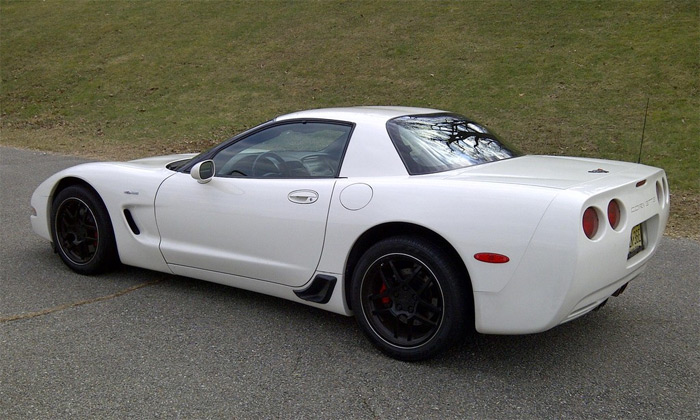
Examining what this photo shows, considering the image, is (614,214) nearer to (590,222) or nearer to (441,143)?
(590,222)

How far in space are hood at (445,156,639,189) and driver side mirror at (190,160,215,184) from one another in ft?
5.34

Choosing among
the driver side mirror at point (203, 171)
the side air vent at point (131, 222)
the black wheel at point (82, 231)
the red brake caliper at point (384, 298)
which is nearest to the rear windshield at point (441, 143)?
the red brake caliper at point (384, 298)

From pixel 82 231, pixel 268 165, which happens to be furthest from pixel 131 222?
pixel 268 165

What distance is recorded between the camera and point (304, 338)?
13.2 ft

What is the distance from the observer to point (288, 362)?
12.1 feet

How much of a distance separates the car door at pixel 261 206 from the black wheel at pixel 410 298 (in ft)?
1.29

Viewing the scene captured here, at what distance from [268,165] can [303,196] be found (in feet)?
1.56

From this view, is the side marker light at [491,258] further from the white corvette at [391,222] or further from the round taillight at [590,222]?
the round taillight at [590,222]

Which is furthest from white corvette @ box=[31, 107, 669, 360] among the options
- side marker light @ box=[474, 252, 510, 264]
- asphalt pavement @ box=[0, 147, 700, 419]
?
asphalt pavement @ box=[0, 147, 700, 419]

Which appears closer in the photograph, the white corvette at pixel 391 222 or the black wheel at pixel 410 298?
the white corvette at pixel 391 222

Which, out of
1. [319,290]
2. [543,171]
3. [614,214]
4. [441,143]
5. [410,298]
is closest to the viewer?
[614,214]

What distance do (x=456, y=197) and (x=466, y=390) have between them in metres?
0.99

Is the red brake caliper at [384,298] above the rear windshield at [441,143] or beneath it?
beneath

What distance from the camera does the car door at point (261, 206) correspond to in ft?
13.1
